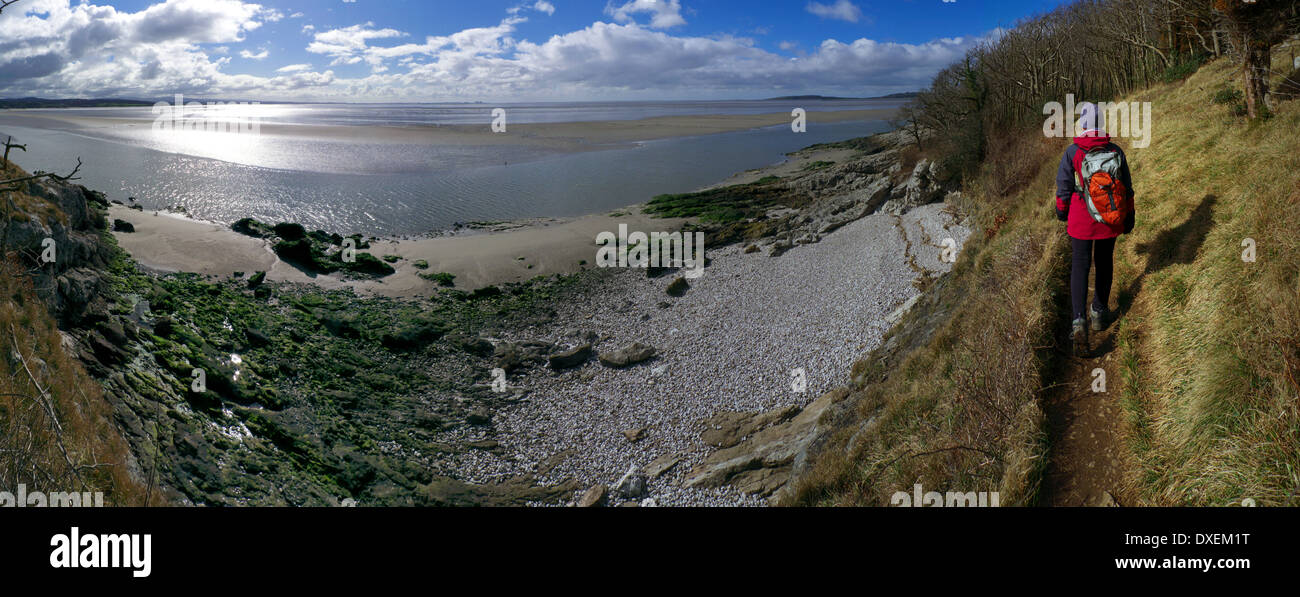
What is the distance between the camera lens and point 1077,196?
593 centimetres

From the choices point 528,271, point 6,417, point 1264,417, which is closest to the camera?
point 1264,417

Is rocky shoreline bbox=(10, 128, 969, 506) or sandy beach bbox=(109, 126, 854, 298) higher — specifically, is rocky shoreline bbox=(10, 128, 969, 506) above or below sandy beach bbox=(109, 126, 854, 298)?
below

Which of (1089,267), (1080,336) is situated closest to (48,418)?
(1080,336)

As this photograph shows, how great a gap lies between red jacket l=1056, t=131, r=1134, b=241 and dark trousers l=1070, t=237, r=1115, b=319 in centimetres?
9

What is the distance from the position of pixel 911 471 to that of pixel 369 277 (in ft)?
62.6

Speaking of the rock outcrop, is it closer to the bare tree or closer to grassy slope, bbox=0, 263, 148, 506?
the bare tree

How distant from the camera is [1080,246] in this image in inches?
231

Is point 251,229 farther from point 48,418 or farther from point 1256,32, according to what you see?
point 1256,32

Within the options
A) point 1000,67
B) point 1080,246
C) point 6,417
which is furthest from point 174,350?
point 1000,67

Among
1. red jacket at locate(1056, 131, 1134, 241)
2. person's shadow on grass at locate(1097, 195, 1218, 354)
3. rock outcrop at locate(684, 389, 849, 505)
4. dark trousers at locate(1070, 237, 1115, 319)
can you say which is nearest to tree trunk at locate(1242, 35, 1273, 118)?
person's shadow on grass at locate(1097, 195, 1218, 354)

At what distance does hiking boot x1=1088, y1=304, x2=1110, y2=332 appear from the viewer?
5.88 m

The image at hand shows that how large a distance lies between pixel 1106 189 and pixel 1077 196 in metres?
0.31

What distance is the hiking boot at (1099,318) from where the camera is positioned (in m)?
5.88

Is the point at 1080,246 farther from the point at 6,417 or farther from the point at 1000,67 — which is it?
the point at 1000,67
